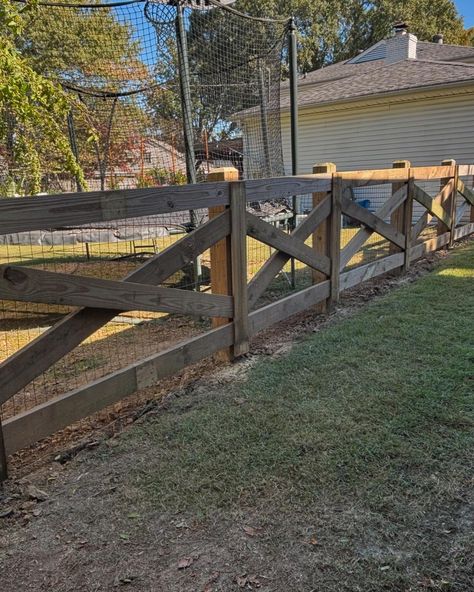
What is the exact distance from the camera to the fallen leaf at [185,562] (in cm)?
165

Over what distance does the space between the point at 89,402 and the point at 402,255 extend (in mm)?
4422

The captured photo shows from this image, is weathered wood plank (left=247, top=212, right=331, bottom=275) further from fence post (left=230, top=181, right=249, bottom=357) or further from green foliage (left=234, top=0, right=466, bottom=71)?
green foliage (left=234, top=0, right=466, bottom=71)

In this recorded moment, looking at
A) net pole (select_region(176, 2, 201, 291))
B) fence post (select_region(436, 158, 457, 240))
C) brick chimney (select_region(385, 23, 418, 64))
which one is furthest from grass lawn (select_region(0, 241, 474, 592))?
brick chimney (select_region(385, 23, 418, 64))

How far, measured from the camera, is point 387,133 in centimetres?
1193

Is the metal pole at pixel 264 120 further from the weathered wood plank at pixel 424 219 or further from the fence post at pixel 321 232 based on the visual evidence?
the weathered wood plank at pixel 424 219

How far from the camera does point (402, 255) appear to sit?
573 centimetres

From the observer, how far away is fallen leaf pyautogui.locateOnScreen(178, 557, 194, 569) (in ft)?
5.42

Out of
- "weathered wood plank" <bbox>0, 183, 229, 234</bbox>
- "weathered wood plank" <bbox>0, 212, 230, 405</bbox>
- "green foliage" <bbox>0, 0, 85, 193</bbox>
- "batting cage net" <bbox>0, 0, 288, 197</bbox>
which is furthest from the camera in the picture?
"batting cage net" <bbox>0, 0, 288, 197</bbox>

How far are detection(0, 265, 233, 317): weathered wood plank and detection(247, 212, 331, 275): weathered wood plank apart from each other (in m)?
0.60

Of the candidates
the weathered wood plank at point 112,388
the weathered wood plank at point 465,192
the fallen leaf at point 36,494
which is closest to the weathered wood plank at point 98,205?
the weathered wood plank at point 112,388

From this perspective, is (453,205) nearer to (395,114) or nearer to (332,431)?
(395,114)

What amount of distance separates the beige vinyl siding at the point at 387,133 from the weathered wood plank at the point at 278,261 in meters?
8.16

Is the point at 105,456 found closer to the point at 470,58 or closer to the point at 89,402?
the point at 89,402

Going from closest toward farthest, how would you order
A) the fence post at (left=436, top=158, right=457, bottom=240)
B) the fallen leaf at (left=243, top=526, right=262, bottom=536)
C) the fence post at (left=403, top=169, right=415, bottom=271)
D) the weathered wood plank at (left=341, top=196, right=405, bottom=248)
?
the fallen leaf at (left=243, top=526, right=262, bottom=536), the weathered wood plank at (left=341, top=196, right=405, bottom=248), the fence post at (left=403, top=169, right=415, bottom=271), the fence post at (left=436, top=158, right=457, bottom=240)
